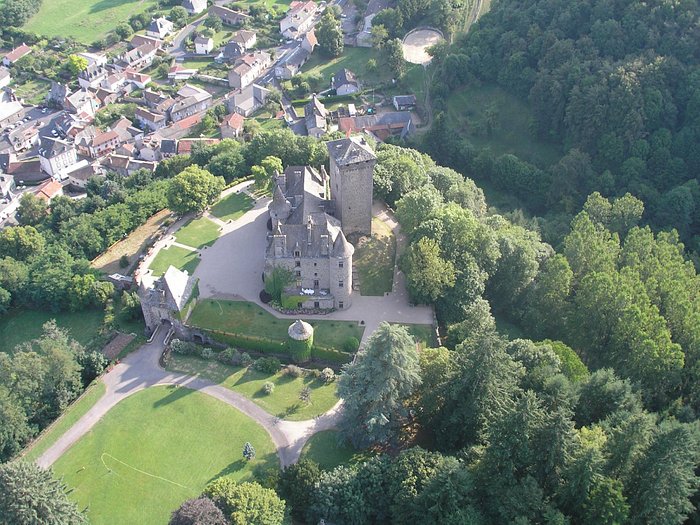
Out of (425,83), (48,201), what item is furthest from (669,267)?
(48,201)

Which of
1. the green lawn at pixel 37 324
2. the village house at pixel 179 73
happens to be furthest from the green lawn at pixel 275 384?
the village house at pixel 179 73

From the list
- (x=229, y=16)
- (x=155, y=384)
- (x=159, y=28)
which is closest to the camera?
(x=155, y=384)

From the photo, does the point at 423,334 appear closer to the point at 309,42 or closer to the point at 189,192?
the point at 189,192

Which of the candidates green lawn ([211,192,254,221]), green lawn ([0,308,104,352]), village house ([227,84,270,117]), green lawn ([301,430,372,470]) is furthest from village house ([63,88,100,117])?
green lawn ([301,430,372,470])

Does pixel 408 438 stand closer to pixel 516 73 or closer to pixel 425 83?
pixel 516 73

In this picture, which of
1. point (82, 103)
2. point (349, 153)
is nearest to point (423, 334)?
point (349, 153)

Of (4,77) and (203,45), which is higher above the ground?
(203,45)
